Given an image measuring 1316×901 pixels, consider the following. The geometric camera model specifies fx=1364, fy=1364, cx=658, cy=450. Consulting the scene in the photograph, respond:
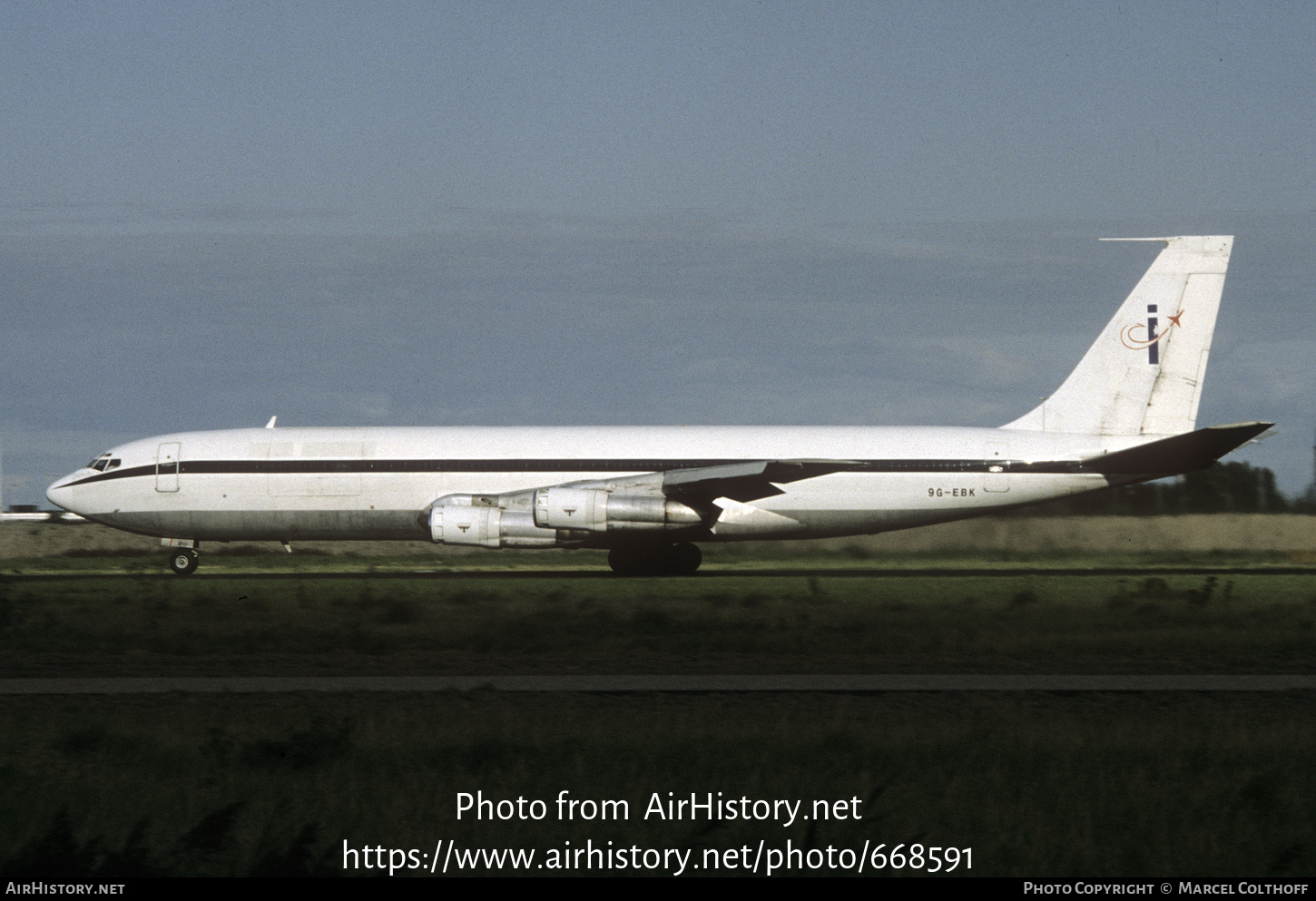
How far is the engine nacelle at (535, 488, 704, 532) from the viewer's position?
32906mm

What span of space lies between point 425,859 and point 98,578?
2762 cm

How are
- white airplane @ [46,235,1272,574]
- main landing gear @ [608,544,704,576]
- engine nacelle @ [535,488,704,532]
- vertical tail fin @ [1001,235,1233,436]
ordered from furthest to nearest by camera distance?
1. vertical tail fin @ [1001,235,1233,436]
2. main landing gear @ [608,544,704,576]
3. white airplane @ [46,235,1272,574]
4. engine nacelle @ [535,488,704,532]

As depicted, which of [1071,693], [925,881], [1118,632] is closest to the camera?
[925,881]

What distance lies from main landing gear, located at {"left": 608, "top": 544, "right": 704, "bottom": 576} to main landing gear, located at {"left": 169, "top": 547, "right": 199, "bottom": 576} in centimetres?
1139

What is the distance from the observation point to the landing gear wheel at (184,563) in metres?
36.6

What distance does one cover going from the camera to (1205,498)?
40.3m

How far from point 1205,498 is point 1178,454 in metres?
7.86

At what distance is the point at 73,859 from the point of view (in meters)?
8.49

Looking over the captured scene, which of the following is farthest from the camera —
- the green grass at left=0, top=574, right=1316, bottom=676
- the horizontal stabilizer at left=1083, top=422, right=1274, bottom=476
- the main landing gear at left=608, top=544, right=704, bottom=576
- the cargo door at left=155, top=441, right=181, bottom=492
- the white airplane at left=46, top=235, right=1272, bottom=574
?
the cargo door at left=155, top=441, right=181, bottom=492

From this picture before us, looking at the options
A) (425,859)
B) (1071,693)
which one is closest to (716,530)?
(1071,693)

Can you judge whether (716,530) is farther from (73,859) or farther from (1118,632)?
(73,859)

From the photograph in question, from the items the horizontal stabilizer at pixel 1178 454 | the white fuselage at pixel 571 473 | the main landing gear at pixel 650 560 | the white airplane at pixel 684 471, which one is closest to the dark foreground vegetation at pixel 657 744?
the horizontal stabilizer at pixel 1178 454

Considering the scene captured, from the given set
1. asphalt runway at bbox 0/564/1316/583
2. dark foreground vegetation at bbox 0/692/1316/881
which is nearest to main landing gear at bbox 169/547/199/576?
asphalt runway at bbox 0/564/1316/583

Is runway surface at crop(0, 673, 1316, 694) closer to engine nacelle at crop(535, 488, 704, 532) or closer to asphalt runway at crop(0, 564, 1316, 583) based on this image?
asphalt runway at crop(0, 564, 1316, 583)
